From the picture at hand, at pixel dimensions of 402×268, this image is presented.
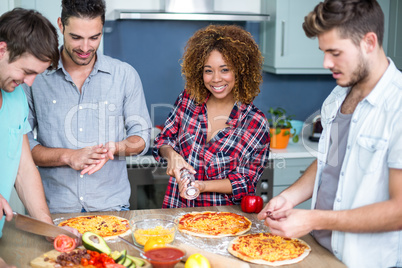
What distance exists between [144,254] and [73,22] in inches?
46.5

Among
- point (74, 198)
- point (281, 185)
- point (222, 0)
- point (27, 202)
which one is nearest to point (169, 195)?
point (74, 198)

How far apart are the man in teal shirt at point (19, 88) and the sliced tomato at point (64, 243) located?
179 mm

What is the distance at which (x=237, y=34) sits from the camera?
2383 mm

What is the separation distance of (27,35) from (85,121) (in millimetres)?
754

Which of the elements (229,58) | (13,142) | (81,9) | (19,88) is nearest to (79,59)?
(81,9)

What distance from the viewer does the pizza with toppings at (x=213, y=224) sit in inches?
72.6

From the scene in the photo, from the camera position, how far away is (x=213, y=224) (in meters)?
1.93

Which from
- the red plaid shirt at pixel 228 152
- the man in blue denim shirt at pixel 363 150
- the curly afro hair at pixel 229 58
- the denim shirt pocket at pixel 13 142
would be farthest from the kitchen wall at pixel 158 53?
the man in blue denim shirt at pixel 363 150

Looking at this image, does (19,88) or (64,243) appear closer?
(64,243)

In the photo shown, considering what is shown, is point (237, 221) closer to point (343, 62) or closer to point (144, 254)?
point (144, 254)

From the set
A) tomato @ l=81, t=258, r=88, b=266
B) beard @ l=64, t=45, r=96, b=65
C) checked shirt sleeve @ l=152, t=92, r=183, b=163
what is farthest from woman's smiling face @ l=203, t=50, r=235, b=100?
tomato @ l=81, t=258, r=88, b=266

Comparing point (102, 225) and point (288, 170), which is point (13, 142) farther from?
point (288, 170)

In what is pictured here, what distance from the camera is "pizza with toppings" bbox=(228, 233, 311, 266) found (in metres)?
1.61

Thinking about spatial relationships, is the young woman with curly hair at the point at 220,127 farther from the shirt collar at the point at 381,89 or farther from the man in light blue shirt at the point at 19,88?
the shirt collar at the point at 381,89
